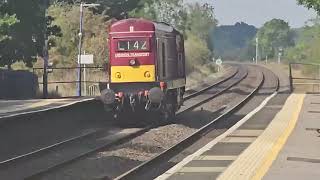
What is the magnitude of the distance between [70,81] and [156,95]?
2421 centimetres

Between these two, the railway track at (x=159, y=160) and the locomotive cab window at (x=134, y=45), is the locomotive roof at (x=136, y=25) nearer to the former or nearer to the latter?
the locomotive cab window at (x=134, y=45)

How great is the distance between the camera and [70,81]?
147 ft

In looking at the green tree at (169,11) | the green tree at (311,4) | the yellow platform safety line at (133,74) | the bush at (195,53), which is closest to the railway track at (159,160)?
the yellow platform safety line at (133,74)

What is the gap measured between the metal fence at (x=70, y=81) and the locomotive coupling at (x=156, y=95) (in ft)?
Result: 55.1

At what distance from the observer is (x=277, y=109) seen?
1075 inches

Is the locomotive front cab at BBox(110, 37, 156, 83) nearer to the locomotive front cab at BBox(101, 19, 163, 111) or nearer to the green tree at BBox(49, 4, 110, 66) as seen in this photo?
the locomotive front cab at BBox(101, 19, 163, 111)

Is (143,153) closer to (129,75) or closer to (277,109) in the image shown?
(129,75)

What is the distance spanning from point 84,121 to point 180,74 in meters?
4.29

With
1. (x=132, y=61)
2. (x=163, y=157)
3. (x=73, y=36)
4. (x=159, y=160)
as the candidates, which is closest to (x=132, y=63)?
(x=132, y=61)

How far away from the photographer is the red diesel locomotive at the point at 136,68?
2208 cm

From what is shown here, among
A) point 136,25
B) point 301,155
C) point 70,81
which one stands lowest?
point 301,155

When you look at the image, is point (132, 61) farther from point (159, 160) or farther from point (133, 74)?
point (159, 160)

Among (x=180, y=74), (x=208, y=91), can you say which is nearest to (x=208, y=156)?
(x=180, y=74)

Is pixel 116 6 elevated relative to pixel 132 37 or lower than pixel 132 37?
elevated
